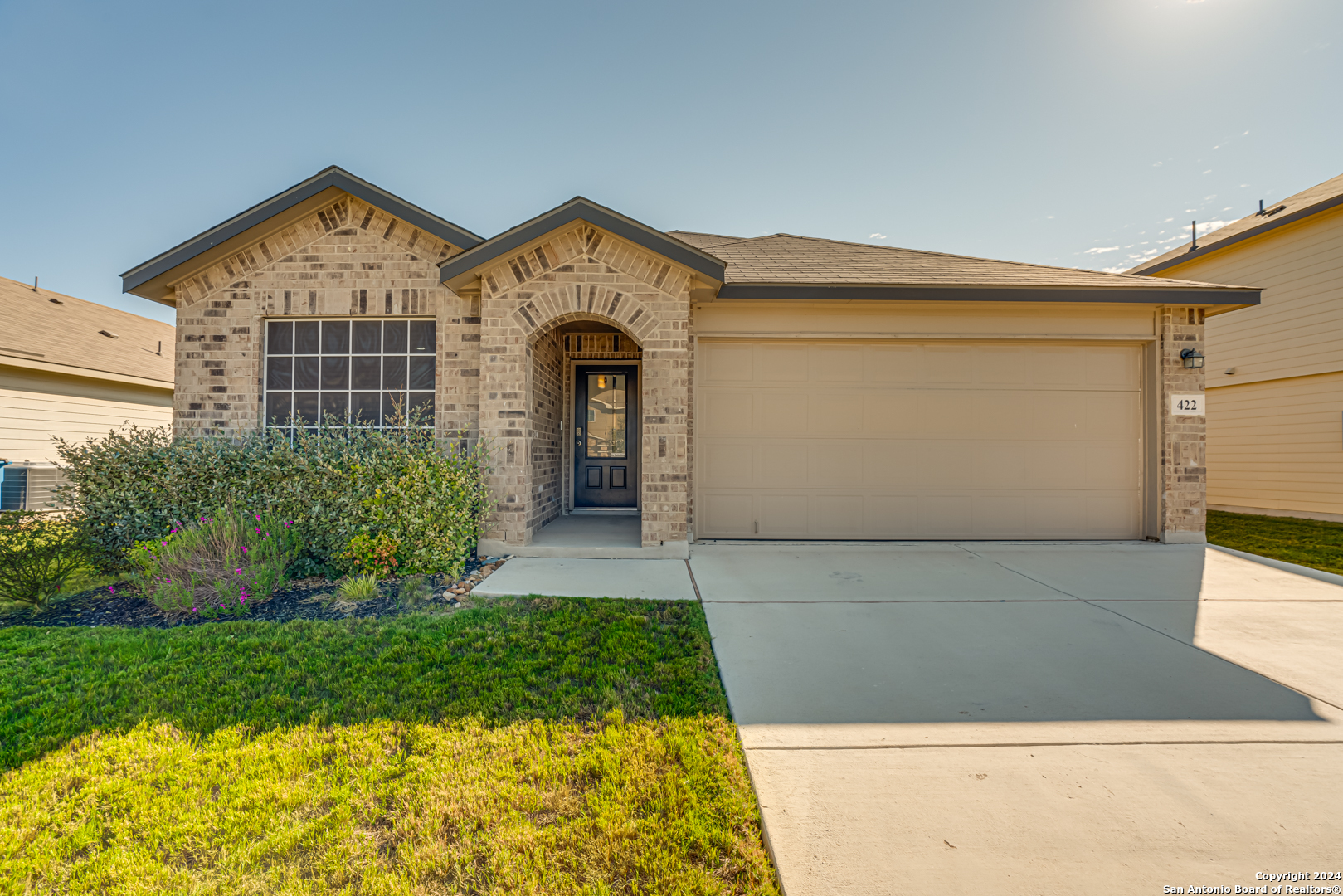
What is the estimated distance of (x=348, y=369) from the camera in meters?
6.65

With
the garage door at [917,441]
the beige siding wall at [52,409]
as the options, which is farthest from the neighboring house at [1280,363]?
the beige siding wall at [52,409]

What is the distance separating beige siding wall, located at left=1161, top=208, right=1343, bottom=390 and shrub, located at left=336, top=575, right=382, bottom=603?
49.3 ft

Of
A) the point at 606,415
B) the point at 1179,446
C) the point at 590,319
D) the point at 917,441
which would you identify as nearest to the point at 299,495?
the point at 590,319

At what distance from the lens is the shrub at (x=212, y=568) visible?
4.21 meters

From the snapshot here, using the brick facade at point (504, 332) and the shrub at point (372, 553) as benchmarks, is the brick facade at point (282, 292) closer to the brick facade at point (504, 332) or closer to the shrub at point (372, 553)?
the brick facade at point (504, 332)

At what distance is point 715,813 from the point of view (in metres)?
1.94

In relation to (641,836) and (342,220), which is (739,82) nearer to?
(342,220)

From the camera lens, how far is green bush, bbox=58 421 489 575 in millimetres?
4883

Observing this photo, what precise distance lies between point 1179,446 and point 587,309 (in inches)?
305

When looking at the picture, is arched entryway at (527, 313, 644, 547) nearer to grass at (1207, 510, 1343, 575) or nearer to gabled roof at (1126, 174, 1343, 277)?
grass at (1207, 510, 1343, 575)

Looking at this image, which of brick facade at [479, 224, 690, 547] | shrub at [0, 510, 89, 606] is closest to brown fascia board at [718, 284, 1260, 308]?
brick facade at [479, 224, 690, 547]

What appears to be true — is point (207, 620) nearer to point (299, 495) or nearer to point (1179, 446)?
point (299, 495)

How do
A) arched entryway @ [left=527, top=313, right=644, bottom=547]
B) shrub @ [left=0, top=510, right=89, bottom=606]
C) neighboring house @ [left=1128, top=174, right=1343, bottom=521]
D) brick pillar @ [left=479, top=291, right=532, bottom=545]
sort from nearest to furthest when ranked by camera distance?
shrub @ [left=0, top=510, right=89, bottom=606] → brick pillar @ [left=479, top=291, right=532, bottom=545] → arched entryway @ [left=527, top=313, right=644, bottom=547] → neighboring house @ [left=1128, top=174, right=1343, bottom=521]

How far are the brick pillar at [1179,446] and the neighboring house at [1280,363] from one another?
17.0 feet
